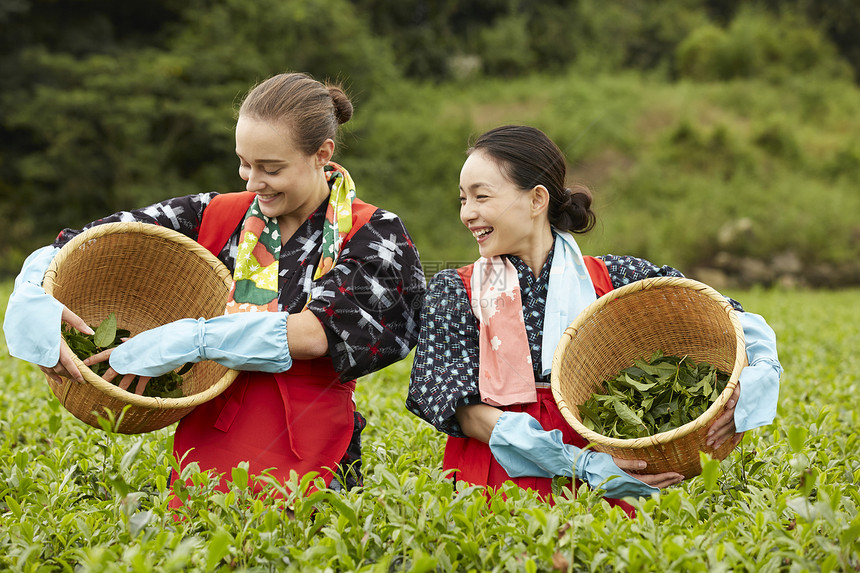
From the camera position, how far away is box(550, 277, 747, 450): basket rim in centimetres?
166

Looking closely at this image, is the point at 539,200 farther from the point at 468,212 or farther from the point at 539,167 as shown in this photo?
the point at 468,212

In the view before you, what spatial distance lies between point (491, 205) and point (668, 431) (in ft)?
2.35

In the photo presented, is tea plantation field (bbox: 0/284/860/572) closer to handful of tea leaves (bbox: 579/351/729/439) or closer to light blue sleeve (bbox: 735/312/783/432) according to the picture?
light blue sleeve (bbox: 735/312/783/432)

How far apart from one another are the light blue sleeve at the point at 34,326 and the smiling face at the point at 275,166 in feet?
1.75

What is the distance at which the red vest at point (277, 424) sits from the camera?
201cm

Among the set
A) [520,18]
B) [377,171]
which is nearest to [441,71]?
[520,18]

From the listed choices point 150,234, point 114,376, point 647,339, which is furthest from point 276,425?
point 647,339

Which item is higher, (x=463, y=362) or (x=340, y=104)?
(x=340, y=104)

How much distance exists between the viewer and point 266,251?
6.99 feet

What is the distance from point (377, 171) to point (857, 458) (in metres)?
12.2

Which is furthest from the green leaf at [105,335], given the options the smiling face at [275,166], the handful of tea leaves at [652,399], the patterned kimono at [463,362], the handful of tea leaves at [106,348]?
the handful of tea leaves at [652,399]

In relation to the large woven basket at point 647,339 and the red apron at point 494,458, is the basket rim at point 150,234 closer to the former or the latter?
the red apron at point 494,458

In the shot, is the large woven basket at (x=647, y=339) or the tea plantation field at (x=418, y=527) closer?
the tea plantation field at (x=418, y=527)

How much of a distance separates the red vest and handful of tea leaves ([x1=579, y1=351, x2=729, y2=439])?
63 cm
